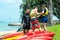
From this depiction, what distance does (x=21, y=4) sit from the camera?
50.8 meters

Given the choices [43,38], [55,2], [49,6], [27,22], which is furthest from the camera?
[55,2]

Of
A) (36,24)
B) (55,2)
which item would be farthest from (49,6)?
(36,24)

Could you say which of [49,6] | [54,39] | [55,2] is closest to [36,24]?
[54,39]

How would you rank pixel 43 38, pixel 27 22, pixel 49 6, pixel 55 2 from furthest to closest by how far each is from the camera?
pixel 55 2
pixel 49 6
pixel 27 22
pixel 43 38

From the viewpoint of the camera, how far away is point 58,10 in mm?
52438

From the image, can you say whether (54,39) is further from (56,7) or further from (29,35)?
(56,7)

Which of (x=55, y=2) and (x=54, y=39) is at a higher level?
(x=55, y=2)

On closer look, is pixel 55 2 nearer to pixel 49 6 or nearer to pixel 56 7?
pixel 56 7

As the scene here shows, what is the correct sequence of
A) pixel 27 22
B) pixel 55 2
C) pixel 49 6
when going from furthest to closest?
pixel 55 2
pixel 49 6
pixel 27 22

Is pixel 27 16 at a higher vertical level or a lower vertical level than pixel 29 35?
higher

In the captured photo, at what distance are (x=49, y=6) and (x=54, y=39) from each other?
21.9 m

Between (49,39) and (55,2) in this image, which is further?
(55,2)

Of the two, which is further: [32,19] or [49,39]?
[32,19]

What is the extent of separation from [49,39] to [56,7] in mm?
36032
